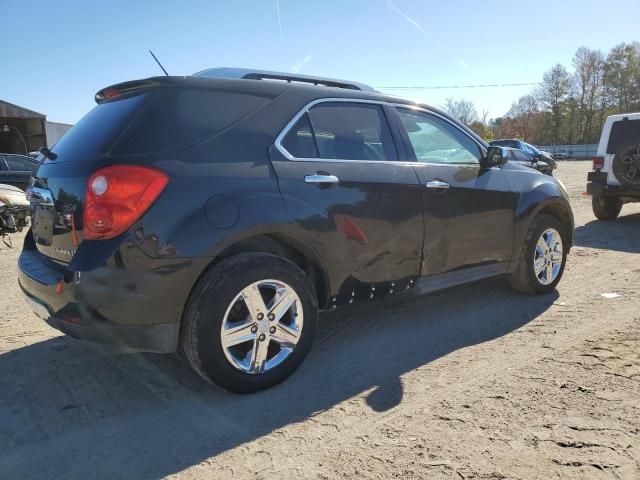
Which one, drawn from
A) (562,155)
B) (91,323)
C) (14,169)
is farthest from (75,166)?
(562,155)

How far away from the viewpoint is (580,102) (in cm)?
7544

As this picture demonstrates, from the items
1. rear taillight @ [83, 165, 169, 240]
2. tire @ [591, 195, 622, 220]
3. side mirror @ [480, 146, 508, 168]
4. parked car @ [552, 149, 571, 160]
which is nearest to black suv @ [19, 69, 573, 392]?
rear taillight @ [83, 165, 169, 240]

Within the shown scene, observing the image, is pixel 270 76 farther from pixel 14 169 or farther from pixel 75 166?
pixel 14 169

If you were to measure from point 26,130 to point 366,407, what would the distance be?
105 ft

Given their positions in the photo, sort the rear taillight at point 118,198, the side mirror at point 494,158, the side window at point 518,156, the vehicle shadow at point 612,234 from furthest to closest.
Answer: the side window at point 518,156, the vehicle shadow at point 612,234, the side mirror at point 494,158, the rear taillight at point 118,198

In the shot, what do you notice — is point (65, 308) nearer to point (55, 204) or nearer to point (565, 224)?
point (55, 204)

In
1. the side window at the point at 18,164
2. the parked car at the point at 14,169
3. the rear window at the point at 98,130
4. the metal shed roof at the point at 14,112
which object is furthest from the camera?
the metal shed roof at the point at 14,112

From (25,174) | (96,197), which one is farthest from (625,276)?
(25,174)

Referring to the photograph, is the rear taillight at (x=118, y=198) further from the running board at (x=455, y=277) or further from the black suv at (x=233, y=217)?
the running board at (x=455, y=277)

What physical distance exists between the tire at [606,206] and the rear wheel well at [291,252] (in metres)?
8.04

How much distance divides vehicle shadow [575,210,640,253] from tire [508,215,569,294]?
8.82ft

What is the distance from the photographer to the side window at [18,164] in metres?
13.2

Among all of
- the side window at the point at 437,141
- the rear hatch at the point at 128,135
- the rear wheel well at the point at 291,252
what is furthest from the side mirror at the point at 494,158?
the rear hatch at the point at 128,135

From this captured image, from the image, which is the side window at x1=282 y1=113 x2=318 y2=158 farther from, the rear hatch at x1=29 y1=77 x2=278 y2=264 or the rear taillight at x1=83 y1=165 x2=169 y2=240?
the rear taillight at x1=83 y1=165 x2=169 y2=240
